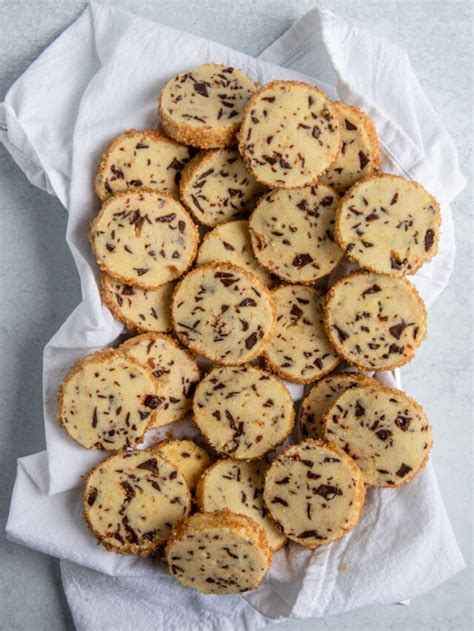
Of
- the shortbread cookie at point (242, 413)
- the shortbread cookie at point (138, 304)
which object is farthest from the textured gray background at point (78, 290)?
the shortbread cookie at point (242, 413)

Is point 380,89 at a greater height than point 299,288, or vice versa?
point 380,89

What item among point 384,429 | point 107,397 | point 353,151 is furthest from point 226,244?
point 384,429

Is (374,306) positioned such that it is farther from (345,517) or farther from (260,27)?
(260,27)

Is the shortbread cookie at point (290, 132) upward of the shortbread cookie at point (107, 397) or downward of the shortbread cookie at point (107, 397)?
upward

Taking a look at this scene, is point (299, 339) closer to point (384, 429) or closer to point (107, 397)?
point (384, 429)

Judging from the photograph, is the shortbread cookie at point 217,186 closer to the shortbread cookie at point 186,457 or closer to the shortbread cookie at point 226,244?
the shortbread cookie at point 226,244

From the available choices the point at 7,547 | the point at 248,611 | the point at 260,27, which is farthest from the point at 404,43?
the point at 7,547
